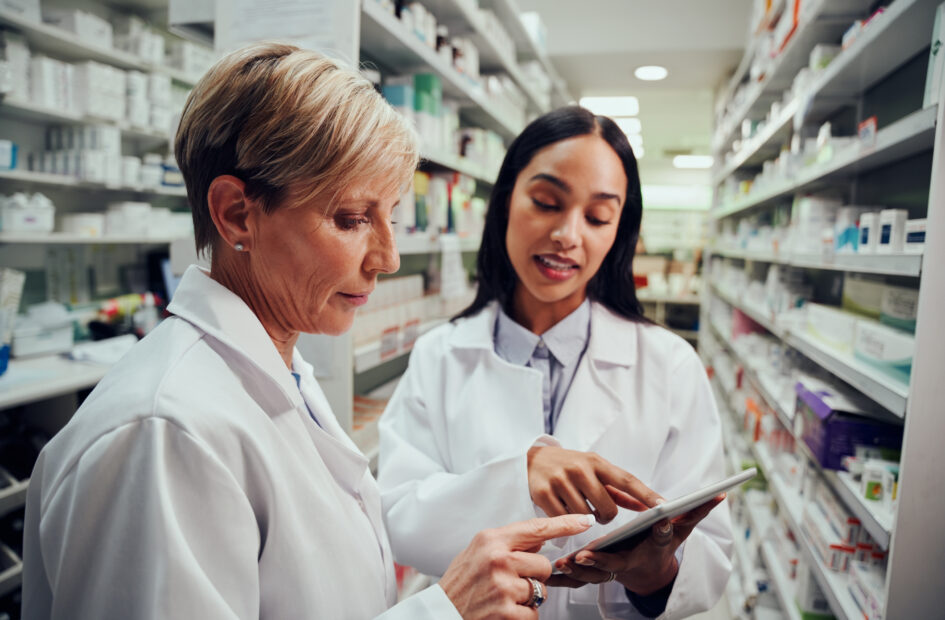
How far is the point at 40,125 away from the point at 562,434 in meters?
4.17

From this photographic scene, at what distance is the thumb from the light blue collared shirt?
0.54 meters

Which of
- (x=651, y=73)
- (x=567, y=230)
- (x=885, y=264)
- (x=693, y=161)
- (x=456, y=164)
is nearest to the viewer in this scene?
(x=567, y=230)

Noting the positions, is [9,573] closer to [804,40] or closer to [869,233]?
[869,233]

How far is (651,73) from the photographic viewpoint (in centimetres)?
554

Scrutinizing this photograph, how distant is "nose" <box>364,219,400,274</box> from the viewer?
85 cm

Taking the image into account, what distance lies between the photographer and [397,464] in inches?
52.1

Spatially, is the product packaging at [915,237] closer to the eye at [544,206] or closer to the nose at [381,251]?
the eye at [544,206]

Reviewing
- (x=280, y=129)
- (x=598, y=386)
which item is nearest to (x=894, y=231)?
(x=598, y=386)

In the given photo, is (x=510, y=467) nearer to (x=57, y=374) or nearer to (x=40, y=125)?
(x=57, y=374)

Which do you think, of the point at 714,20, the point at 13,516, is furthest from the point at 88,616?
the point at 714,20

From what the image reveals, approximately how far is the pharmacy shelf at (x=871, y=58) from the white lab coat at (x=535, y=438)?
1038 mm

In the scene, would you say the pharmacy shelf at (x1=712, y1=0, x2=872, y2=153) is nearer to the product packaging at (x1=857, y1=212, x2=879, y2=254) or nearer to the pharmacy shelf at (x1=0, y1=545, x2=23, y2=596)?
the product packaging at (x1=857, y1=212, x2=879, y2=254)

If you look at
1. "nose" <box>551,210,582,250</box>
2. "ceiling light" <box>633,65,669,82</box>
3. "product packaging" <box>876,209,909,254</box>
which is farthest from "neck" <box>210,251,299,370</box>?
"ceiling light" <box>633,65,669,82</box>

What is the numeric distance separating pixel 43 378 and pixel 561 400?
2383 mm
